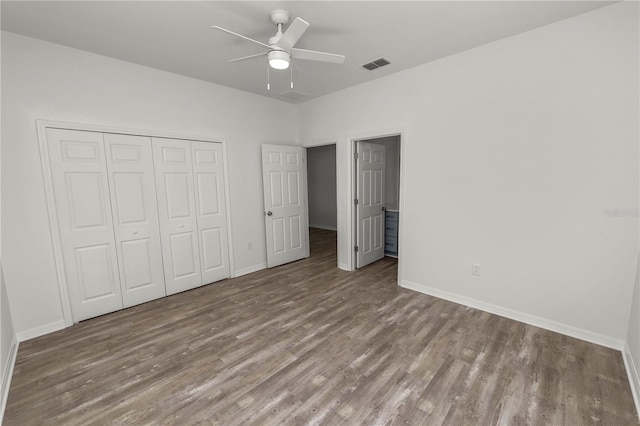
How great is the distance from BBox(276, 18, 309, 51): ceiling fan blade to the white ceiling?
28 centimetres

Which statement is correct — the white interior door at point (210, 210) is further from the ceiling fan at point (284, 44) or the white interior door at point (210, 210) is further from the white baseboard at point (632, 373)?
the white baseboard at point (632, 373)

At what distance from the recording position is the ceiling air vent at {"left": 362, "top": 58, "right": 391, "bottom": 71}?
3.12m

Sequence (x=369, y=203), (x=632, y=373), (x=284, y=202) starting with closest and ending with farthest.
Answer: (x=632, y=373)
(x=369, y=203)
(x=284, y=202)

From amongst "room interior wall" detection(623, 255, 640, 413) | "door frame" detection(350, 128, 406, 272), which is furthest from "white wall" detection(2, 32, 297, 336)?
"room interior wall" detection(623, 255, 640, 413)

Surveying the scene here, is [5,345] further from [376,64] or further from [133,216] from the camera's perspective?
[376,64]

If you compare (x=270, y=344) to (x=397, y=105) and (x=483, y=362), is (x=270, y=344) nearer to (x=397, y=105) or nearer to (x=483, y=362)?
(x=483, y=362)

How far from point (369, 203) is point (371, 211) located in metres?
0.15

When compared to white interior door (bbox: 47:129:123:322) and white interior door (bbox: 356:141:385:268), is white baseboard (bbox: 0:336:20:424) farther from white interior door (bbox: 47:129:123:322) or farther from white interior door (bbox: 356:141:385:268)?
white interior door (bbox: 356:141:385:268)

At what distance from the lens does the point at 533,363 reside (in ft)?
7.09

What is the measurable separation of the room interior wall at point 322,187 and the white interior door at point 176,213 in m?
4.58

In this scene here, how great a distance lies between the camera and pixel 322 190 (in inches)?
324

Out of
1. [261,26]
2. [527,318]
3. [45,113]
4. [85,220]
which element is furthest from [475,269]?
[45,113]

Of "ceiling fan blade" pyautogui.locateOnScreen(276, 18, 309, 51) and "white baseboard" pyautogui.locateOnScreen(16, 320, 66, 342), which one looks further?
"white baseboard" pyautogui.locateOnScreen(16, 320, 66, 342)

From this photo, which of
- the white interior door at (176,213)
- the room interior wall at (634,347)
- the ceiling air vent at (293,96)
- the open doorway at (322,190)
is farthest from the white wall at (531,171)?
the open doorway at (322,190)
